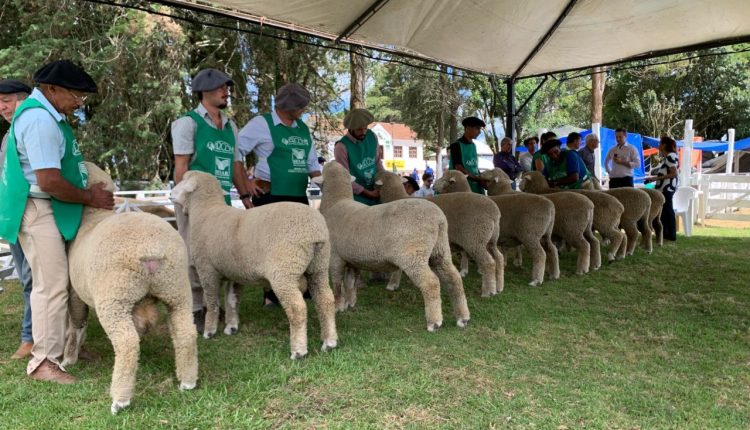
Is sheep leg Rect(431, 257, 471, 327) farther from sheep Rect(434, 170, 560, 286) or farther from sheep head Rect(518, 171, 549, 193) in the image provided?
sheep head Rect(518, 171, 549, 193)

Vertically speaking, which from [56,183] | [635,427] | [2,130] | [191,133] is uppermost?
[2,130]

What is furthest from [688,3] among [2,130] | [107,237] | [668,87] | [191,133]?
[668,87]

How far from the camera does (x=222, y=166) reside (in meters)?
4.44

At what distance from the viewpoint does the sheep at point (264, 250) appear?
3.53 meters

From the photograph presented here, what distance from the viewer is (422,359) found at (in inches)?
145

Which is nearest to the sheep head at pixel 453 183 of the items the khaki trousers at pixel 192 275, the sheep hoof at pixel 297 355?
the khaki trousers at pixel 192 275

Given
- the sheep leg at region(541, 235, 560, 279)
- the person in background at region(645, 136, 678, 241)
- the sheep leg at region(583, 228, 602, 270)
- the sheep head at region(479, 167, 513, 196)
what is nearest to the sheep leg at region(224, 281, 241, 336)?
the sheep leg at region(541, 235, 560, 279)

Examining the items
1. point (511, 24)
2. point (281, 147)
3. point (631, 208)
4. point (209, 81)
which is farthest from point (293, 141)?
point (631, 208)

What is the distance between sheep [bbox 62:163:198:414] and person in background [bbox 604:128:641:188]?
8.87m

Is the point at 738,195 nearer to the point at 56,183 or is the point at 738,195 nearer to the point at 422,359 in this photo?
the point at 422,359

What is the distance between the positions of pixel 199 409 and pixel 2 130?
808 inches

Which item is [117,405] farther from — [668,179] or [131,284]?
[668,179]

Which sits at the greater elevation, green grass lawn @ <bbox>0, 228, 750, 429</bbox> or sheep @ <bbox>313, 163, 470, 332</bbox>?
sheep @ <bbox>313, 163, 470, 332</bbox>

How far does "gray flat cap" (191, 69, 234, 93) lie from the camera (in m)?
4.14
